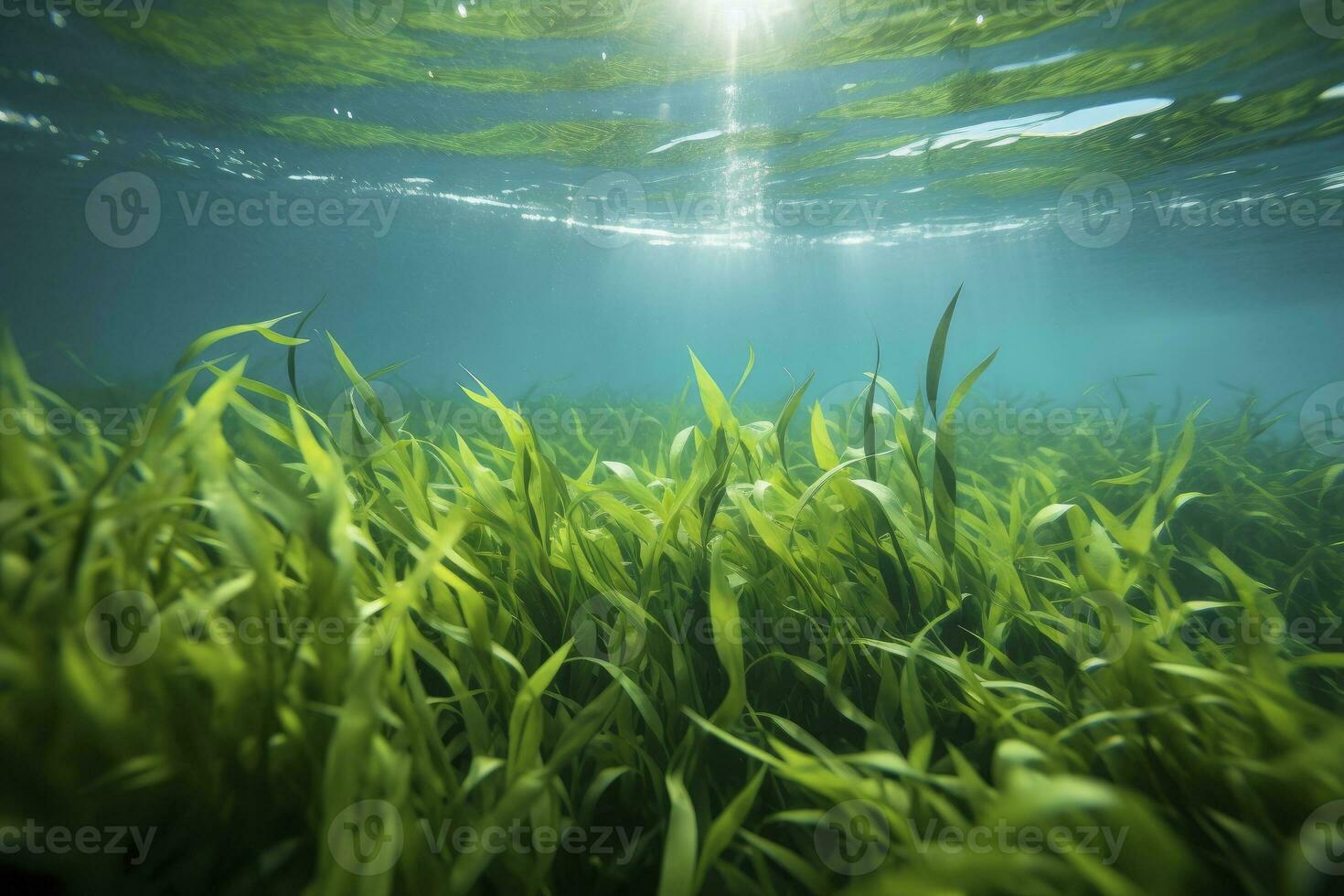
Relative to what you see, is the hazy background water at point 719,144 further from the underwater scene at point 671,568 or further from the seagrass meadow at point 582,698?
the seagrass meadow at point 582,698

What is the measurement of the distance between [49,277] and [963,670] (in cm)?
6510

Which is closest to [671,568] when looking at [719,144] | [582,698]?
[582,698]

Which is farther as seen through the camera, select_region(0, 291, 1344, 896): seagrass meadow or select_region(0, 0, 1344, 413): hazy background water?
select_region(0, 0, 1344, 413): hazy background water

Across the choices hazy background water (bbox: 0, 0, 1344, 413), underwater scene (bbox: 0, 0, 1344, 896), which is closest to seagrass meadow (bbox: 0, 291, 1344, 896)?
underwater scene (bbox: 0, 0, 1344, 896)

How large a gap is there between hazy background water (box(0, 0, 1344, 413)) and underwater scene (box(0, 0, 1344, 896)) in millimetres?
154

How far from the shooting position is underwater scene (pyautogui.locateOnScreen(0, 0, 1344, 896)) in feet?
3.48

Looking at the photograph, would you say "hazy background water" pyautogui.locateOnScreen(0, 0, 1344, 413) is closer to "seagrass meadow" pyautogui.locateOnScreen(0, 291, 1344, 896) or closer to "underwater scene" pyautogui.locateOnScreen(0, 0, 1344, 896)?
"underwater scene" pyautogui.locateOnScreen(0, 0, 1344, 896)

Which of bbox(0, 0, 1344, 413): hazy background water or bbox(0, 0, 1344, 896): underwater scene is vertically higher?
bbox(0, 0, 1344, 413): hazy background water

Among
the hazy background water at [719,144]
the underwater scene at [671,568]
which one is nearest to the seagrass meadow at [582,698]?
the underwater scene at [671,568]

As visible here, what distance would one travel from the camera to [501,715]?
159 cm

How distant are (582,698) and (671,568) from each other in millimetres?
578

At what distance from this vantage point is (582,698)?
5.75 ft

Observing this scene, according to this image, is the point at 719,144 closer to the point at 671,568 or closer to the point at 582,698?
the point at 671,568

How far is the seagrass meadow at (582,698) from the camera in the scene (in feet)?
3.30
